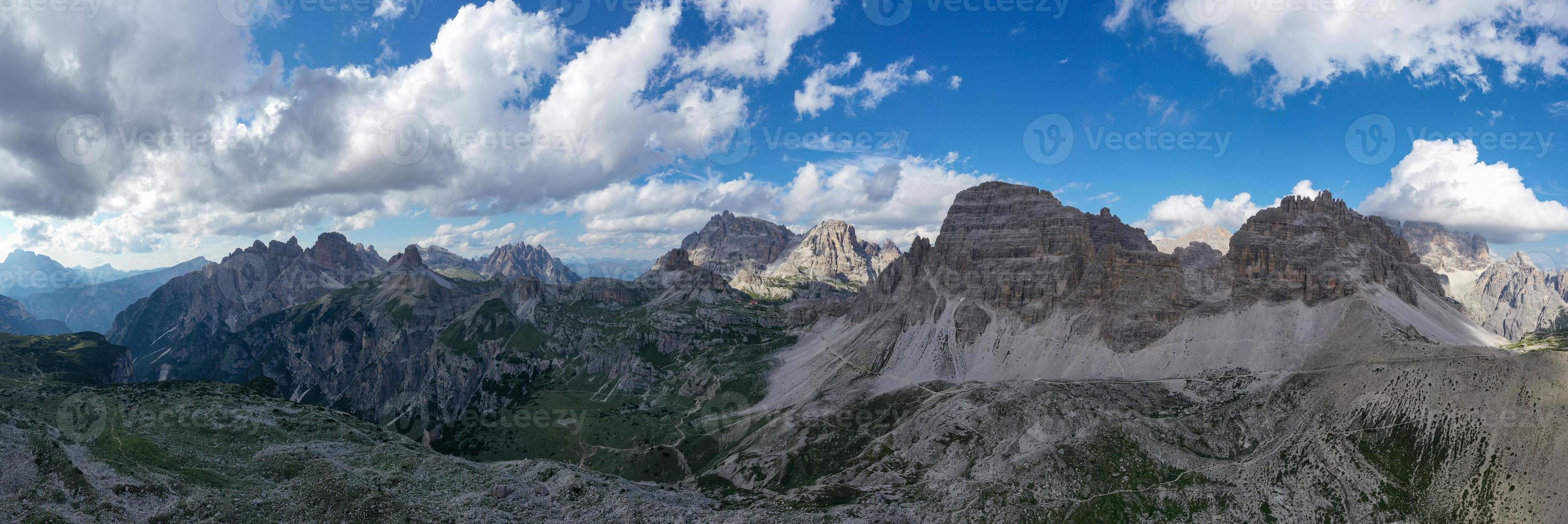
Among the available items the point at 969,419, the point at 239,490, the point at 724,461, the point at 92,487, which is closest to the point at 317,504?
the point at 239,490

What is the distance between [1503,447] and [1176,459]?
4989 cm

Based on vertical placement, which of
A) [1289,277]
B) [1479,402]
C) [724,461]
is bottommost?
[724,461]

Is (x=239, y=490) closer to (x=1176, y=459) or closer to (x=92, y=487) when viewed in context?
(x=92, y=487)

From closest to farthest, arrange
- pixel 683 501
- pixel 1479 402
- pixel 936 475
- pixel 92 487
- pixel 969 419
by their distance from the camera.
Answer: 1. pixel 92 487
2. pixel 683 501
3. pixel 1479 402
4. pixel 936 475
5. pixel 969 419

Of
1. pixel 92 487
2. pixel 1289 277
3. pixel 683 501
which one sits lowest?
pixel 683 501

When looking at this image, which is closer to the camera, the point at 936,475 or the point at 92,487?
the point at 92,487

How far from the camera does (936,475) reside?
139625mm

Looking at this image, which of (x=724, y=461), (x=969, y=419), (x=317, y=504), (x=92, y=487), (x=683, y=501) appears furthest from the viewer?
(x=724, y=461)

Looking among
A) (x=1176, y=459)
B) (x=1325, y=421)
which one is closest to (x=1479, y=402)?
(x=1325, y=421)

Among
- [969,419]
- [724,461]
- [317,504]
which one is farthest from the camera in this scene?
[724,461]

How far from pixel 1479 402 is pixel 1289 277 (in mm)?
76487

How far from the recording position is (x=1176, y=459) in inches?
5138

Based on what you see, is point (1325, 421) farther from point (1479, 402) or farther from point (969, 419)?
point (969, 419)

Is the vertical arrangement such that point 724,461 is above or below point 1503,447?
below
